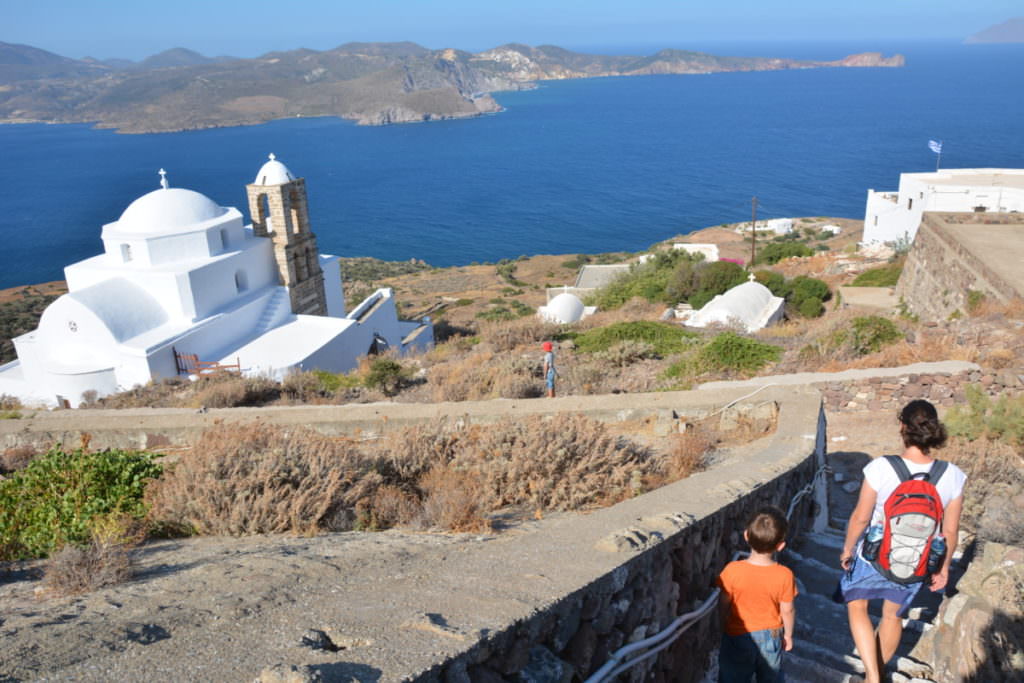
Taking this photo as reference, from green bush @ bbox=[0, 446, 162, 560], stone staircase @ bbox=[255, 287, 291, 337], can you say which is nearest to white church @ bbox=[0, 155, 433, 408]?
stone staircase @ bbox=[255, 287, 291, 337]

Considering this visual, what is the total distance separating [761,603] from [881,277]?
2224 cm

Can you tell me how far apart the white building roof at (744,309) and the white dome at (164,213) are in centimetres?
1185

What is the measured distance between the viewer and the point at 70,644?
259 centimetres

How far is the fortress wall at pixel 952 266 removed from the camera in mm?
13000

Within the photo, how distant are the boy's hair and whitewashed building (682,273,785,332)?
527 inches

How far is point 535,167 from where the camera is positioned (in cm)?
9481

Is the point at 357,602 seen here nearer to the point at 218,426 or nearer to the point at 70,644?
the point at 70,644

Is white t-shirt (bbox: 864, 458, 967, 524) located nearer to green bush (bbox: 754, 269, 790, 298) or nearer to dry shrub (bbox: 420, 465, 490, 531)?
dry shrub (bbox: 420, 465, 490, 531)

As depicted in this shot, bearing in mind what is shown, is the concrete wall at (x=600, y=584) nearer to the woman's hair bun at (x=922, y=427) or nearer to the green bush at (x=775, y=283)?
the woman's hair bun at (x=922, y=427)

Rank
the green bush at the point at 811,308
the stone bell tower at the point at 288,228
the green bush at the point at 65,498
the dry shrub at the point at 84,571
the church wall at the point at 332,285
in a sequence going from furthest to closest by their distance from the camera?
1. the church wall at the point at 332,285
2. the green bush at the point at 811,308
3. the stone bell tower at the point at 288,228
4. the green bush at the point at 65,498
5. the dry shrub at the point at 84,571

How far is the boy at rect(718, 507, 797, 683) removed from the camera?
3.02 metres

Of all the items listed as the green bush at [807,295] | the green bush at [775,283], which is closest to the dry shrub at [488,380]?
the green bush at [807,295]

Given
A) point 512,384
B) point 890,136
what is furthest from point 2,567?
point 890,136

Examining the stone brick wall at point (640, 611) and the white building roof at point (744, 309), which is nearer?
the stone brick wall at point (640, 611)
